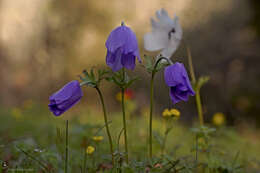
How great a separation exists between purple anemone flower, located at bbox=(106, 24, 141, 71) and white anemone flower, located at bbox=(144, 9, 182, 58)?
0.39 metres

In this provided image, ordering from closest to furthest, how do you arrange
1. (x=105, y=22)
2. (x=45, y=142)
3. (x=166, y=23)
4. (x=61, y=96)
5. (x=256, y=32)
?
(x=61, y=96)
(x=166, y=23)
(x=45, y=142)
(x=256, y=32)
(x=105, y=22)

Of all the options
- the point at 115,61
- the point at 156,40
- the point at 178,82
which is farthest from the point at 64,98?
the point at 156,40

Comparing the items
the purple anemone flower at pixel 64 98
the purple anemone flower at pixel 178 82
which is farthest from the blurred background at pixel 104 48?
the purple anemone flower at pixel 64 98

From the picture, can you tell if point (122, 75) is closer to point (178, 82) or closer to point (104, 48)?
point (178, 82)

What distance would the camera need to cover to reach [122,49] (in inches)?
47.9

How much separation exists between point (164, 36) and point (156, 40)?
0.06 metres

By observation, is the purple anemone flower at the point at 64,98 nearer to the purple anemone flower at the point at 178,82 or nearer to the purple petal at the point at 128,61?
the purple petal at the point at 128,61

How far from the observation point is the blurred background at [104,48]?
6.00m

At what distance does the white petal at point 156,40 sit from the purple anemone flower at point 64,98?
524 millimetres

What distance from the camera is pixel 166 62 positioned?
1332mm

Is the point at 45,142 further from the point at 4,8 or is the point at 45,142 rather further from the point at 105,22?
the point at 4,8

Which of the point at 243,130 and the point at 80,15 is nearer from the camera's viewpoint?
the point at 243,130

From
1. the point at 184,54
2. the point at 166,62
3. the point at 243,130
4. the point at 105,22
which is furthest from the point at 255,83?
the point at 166,62

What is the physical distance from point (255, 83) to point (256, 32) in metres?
1.14
